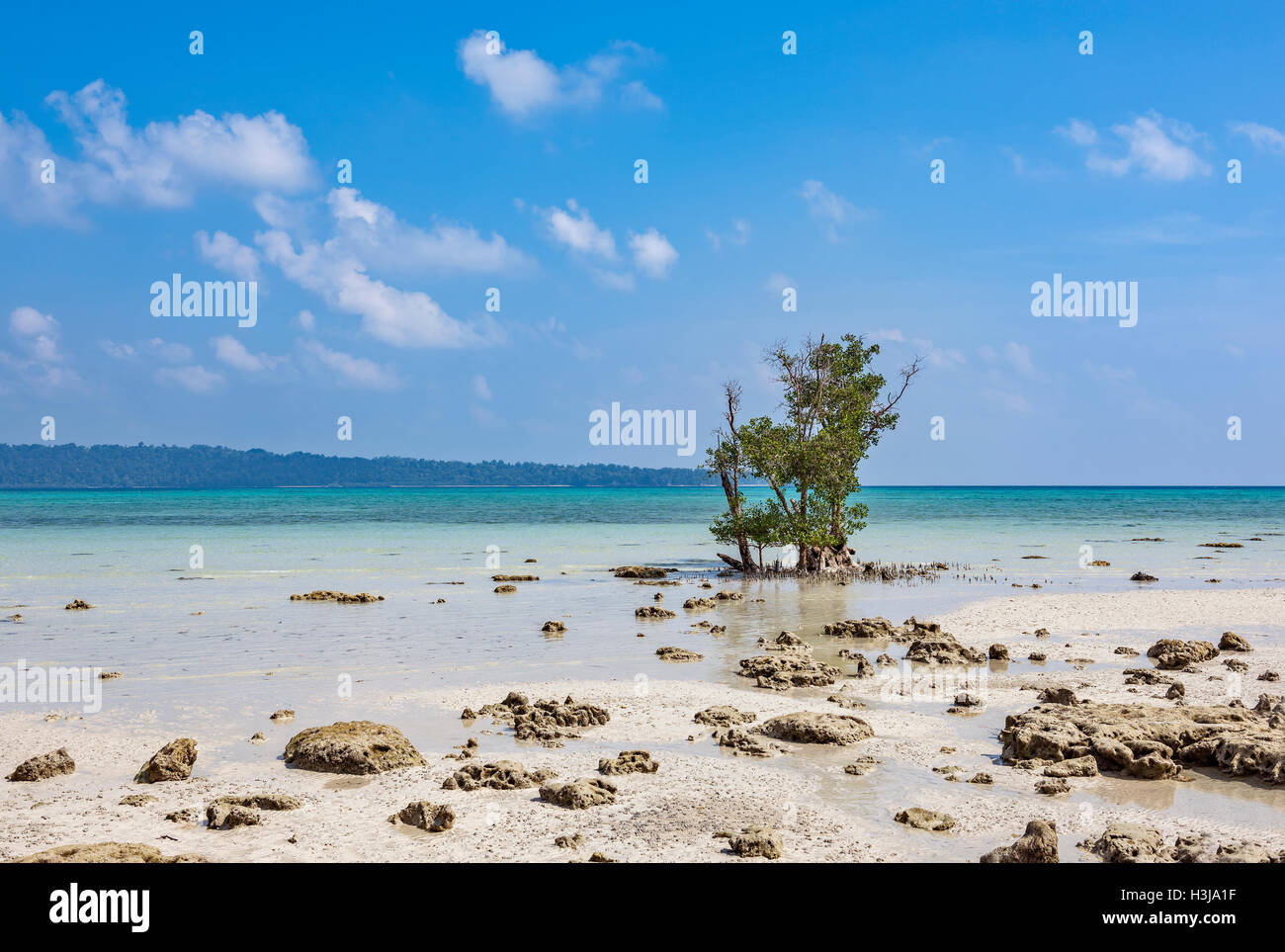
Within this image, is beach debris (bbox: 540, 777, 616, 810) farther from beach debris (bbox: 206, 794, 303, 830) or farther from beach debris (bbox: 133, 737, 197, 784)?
beach debris (bbox: 133, 737, 197, 784)

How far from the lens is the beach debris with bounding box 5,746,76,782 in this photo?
969 cm

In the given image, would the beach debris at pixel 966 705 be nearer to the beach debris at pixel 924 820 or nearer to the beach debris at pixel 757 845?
the beach debris at pixel 924 820

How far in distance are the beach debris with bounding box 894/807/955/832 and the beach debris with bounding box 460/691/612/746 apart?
14.6ft

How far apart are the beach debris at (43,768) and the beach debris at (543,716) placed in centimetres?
464

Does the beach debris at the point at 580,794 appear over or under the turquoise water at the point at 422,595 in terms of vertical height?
over

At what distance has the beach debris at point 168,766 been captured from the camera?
9516 mm

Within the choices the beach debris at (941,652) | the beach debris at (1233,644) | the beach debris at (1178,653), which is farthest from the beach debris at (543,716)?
the beach debris at (1233,644)

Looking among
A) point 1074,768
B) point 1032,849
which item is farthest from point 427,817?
point 1074,768

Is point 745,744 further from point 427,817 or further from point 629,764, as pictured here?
point 427,817

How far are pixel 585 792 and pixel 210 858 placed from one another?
328 cm

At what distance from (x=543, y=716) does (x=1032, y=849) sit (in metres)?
6.66

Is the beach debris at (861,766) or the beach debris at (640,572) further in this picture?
the beach debris at (640,572)
